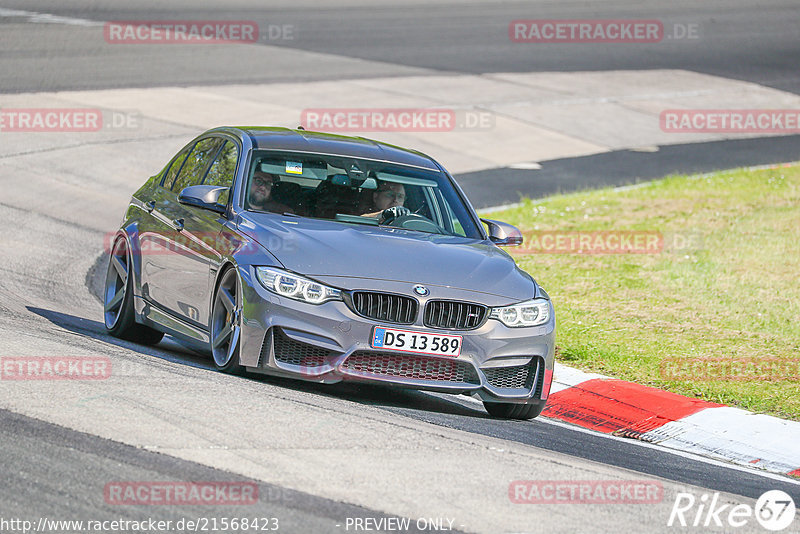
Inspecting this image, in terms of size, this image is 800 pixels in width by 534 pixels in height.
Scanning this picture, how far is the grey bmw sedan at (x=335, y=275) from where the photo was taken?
23.5 feet

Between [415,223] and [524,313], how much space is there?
1257 mm

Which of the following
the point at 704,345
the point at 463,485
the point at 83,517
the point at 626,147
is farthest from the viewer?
the point at 626,147

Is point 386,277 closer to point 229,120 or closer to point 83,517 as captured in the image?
point 83,517

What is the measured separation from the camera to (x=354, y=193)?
8.52 m

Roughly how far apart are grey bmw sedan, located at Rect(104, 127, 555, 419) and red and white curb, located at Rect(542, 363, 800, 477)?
86 cm

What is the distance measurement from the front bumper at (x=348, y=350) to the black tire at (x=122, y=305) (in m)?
2.14

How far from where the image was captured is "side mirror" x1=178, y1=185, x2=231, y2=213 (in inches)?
317

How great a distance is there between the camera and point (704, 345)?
34.5 feet

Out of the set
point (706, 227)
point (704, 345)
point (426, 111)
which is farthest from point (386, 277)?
point (426, 111)

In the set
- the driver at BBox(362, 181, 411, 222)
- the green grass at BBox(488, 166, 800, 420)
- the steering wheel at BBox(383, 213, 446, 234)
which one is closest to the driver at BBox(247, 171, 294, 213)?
the driver at BBox(362, 181, 411, 222)

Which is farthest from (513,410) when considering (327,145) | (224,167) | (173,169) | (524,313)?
(173,169)

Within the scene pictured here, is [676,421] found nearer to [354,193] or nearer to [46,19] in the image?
[354,193]

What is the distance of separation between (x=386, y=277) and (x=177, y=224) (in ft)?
6.44

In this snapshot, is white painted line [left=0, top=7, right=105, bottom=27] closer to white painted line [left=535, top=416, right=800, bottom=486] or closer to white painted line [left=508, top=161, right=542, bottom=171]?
white painted line [left=508, top=161, right=542, bottom=171]
